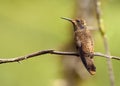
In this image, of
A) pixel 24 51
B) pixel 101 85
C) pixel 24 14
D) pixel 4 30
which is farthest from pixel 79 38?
pixel 24 14

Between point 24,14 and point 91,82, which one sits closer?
point 91,82

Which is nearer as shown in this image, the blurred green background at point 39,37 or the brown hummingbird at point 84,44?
the brown hummingbird at point 84,44

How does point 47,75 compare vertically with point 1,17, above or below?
below

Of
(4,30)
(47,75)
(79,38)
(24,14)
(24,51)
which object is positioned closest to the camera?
(79,38)

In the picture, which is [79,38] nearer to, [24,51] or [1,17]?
[24,51]

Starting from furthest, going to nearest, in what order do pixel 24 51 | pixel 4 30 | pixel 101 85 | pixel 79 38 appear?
pixel 4 30 < pixel 24 51 < pixel 101 85 < pixel 79 38

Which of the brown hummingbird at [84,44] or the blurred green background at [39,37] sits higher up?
the brown hummingbird at [84,44]
